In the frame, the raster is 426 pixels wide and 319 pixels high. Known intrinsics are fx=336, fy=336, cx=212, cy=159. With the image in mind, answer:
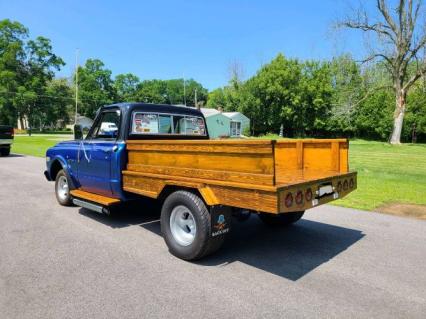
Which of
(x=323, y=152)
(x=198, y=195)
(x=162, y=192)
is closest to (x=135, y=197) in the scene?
(x=162, y=192)

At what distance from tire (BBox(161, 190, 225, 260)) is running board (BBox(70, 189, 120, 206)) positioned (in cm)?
131

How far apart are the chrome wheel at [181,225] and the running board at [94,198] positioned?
55.7 inches

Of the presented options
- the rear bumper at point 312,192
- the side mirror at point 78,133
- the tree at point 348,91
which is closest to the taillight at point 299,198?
the rear bumper at point 312,192

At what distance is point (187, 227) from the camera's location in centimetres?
455

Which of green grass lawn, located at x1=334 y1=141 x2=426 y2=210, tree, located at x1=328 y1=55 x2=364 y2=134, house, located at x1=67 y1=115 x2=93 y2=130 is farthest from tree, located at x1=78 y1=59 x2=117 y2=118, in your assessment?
green grass lawn, located at x1=334 y1=141 x2=426 y2=210

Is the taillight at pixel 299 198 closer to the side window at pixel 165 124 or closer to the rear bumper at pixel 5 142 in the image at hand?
the side window at pixel 165 124

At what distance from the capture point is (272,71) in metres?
49.4

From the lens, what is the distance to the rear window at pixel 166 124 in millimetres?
5723

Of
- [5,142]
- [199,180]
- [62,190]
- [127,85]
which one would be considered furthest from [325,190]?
[127,85]

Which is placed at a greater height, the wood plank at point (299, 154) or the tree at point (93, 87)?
the tree at point (93, 87)

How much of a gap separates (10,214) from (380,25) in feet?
105

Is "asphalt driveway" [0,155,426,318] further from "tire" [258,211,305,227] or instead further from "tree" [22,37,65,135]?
"tree" [22,37,65,135]

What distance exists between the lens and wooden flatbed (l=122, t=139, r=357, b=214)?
138 inches

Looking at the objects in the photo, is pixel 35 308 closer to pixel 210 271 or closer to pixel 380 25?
pixel 210 271
